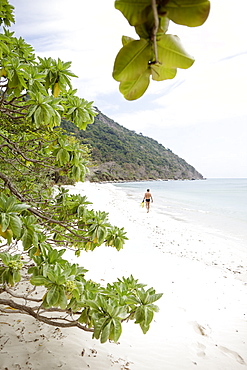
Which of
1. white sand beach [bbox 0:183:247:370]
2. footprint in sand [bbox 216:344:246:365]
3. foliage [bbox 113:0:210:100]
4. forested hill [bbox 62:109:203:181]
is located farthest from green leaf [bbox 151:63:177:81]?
forested hill [bbox 62:109:203:181]

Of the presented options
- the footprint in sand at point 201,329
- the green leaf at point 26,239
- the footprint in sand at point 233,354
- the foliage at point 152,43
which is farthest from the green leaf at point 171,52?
the footprint in sand at point 201,329

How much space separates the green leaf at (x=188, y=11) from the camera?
48 cm

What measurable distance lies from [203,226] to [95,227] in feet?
36.7

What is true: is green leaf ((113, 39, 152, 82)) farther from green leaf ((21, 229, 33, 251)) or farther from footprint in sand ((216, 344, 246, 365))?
footprint in sand ((216, 344, 246, 365))

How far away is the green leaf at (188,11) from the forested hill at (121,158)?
5068 centimetres

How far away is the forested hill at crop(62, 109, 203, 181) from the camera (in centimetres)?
6324

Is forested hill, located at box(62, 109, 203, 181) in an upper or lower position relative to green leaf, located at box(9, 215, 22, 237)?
upper

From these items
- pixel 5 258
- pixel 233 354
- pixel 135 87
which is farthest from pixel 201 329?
pixel 135 87

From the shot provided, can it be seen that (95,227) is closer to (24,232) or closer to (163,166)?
(24,232)

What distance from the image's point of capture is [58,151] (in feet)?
7.10

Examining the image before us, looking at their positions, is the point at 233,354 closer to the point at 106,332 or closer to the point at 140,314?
the point at 140,314

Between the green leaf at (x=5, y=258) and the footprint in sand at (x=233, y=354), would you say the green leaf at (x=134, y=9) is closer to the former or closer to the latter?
the green leaf at (x=5, y=258)

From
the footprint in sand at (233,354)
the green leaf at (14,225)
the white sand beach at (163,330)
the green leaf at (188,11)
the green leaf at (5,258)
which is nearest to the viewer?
the green leaf at (188,11)

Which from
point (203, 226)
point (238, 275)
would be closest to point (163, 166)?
point (203, 226)
